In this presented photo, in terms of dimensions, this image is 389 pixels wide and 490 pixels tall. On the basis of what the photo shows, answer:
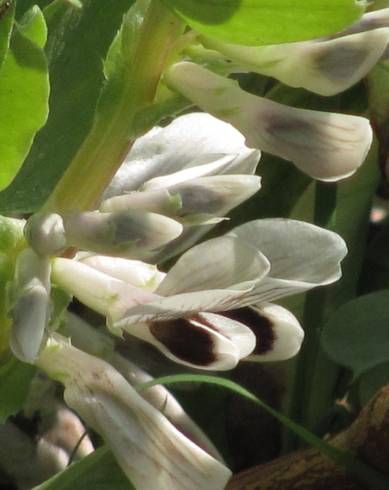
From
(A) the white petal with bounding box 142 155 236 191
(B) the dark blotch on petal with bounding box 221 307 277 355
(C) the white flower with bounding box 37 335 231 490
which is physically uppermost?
(A) the white petal with bounding box 142 155 236 191

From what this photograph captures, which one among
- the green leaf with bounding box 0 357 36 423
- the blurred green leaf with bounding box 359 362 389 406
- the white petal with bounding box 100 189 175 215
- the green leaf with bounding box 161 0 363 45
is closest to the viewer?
the green leaf with bounding box 161 0 363 45

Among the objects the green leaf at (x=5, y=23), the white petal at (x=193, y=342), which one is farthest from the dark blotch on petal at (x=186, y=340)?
the green leaf at (x=5, y=23)

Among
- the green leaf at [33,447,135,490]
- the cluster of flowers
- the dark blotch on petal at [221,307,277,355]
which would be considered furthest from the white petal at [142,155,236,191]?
the green leaf at [33,447,135,490]

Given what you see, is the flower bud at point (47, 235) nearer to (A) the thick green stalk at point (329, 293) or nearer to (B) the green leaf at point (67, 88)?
(B) the green leaf at point (67, 88)

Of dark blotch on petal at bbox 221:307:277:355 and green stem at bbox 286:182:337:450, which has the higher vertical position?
dark blotch on petal at bbox 221:307:277:355

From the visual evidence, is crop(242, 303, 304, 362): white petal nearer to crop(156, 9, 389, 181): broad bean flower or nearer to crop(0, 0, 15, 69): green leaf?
crop(156, 9, 389, 181): broad bean flower

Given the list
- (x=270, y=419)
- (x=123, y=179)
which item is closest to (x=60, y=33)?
(x=123, y=179)

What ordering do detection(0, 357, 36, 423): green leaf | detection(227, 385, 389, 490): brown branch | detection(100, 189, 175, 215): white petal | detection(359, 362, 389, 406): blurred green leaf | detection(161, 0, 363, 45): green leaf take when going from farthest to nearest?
detection(359, 362, 389, 406): blurred green leaf, detection(227, 385, 389, 490): brown branch, detection(0, 357, 36, 423): green leaf, detection(100, 189, 175, 215): white petal, detection(161, 0, 363, 45): green leaf

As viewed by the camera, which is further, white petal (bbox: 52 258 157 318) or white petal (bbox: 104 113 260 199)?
white petal (bbox: 104 113 260 199)
